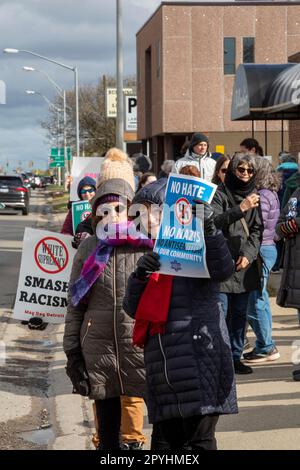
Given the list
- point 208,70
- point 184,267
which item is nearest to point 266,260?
point 184,267

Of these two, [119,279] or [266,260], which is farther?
[266,260]

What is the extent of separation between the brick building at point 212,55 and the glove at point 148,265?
1577 inches

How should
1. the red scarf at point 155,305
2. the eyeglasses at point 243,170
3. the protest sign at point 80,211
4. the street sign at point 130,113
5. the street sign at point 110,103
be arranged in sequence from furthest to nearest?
the street sign at point 110,103 < the street sign at point 130,113 < the protest sign at point 80,211 < the eyeglasses at point 243,170 < the red scarf at point 155,305

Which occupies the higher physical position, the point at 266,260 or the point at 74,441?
the point at 266,260

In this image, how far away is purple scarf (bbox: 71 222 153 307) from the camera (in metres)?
4.98

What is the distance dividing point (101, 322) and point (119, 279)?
0.77ft

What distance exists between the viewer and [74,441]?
6.59 meters

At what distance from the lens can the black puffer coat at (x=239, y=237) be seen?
771 centimetres

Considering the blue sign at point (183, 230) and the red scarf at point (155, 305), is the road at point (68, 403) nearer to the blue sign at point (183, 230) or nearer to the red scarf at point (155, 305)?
the red scarf at point (155, 305)

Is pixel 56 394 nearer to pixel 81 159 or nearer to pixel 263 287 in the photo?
pixel 263 287

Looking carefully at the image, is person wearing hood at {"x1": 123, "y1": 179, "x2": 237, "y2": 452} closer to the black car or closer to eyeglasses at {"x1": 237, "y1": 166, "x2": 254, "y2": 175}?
eyeglasses at {"x1": 237, "y1": 166, "x2": 254, "y2": 175}

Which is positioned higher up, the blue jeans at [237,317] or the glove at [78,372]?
the glove at [78,372]

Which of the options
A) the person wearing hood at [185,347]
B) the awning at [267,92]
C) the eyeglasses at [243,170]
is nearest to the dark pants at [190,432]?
the person wearing hood at [185,347]

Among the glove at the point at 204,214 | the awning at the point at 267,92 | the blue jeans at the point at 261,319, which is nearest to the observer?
the glove at the point at 204,214
